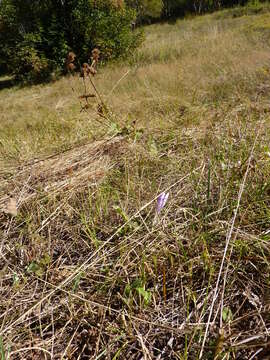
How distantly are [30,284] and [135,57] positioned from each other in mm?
7809

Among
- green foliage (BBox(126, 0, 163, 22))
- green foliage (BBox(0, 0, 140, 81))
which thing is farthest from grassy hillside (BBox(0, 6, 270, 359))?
green foliage (BBox(126, 0, 163, 22))

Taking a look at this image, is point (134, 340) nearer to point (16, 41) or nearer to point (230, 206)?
point (230, 206)

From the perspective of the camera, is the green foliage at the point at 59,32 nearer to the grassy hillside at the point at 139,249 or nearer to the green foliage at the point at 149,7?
the grassy hillside at the point at 139,249

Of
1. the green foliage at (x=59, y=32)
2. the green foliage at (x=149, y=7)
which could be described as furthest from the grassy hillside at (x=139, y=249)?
the green foliage at (x=149, y=7)

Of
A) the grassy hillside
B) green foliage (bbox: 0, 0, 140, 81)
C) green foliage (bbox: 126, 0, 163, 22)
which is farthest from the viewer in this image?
green foliage (bbox: 126, 0, 163, 22)

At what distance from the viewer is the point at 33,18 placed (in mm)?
9188

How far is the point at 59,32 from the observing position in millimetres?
8648

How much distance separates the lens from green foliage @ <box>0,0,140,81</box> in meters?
8.18

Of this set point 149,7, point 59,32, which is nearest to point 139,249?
point 59,32

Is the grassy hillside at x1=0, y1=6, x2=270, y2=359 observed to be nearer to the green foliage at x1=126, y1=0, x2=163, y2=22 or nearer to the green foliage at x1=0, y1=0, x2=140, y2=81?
the green foliage at x1=0, y1=0, x2=140, y2=81

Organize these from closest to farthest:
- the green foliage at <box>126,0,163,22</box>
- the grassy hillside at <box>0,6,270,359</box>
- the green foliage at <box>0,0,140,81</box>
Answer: the grassy hillside at <box>0,6,270,359</box>
the green foliage at <box>0,0,140,81</box>
the green foliage at <box>126,0,163,22</box>

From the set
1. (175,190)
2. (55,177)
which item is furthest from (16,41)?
(175,190)

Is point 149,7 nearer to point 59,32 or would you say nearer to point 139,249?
point 59,32

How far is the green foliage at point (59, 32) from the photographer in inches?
322
